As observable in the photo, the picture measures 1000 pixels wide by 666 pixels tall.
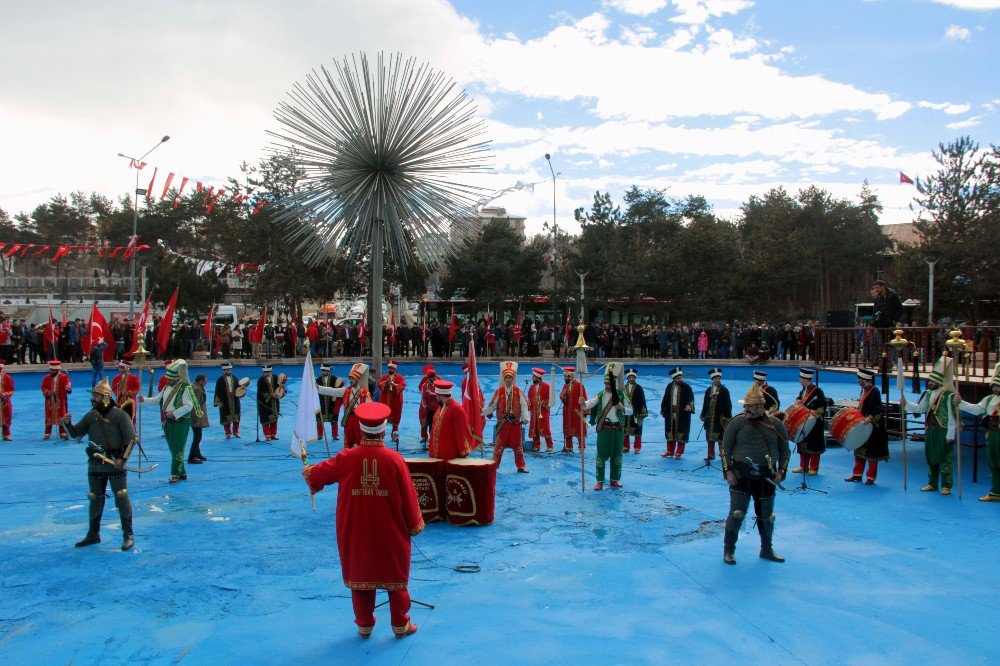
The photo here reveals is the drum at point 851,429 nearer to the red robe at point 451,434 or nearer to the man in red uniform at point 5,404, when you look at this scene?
the red robe at point 451,434

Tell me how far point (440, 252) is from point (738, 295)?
105 feet

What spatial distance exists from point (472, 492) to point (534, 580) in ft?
6.64

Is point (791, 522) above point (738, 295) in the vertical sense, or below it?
below

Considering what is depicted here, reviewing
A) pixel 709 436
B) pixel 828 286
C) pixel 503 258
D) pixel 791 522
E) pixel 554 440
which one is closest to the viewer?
pixel 791 522

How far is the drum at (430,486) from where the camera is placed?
358 inches

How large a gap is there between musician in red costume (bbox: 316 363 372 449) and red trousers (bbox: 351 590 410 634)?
592 centimetres

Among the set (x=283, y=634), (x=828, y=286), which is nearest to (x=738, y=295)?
(x=828, y=286)

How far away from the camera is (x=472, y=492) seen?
8852mm

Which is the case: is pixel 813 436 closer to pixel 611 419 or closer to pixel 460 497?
pixel 611 419

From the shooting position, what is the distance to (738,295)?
3844 centimetres

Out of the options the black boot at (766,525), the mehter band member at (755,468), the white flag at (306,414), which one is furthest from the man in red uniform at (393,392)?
the black boot at (766,525)

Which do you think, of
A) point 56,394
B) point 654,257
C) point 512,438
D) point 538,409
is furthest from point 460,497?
point 654,257

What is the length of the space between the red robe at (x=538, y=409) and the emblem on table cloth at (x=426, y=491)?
5.06 meters

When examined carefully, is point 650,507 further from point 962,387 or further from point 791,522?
point 962,387
